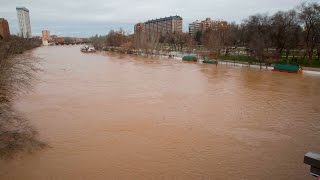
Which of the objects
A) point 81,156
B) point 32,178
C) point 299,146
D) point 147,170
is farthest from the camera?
point 299,146

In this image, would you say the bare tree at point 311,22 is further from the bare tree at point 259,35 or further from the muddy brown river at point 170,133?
the muddy brown river at point 170,133

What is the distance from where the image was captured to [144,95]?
22000 mm

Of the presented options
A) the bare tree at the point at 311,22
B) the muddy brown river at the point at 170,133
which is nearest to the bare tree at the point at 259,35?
the bare tree at the point at 311,22

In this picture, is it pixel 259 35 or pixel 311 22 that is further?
pixel 259 35

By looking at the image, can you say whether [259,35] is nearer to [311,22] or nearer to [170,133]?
[311,22]

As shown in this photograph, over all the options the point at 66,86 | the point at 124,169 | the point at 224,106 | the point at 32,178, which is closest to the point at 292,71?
the point at 224,106

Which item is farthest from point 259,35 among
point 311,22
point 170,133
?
point 170,133

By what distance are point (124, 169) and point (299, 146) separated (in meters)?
7.00

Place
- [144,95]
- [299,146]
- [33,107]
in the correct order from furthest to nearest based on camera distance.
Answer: [144,95] < [33,107] < [299,146]

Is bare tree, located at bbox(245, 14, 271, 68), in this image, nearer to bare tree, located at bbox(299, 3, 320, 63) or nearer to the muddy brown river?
bare tree, located at bbox(299, 3, 320, 63)

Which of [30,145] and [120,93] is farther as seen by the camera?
[120,93]

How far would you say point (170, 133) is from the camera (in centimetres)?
1366

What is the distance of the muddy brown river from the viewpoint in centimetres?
1020

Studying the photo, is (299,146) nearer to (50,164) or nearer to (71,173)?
(71,173)
